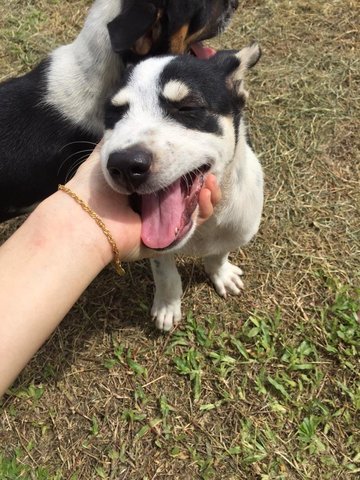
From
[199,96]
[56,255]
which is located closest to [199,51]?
[199,96]

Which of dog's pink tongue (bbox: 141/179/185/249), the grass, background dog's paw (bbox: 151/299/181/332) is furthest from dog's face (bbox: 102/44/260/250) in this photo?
the grass

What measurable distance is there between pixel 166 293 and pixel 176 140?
1503 mm

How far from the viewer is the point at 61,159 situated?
3.62 meters

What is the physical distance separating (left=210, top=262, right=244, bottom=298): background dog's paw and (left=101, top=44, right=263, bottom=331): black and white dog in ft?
2.98

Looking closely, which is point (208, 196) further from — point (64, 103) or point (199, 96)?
point (64, 103)

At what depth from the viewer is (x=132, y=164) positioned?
2.07 metres

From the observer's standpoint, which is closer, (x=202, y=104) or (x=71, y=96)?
(x=202, y=104)

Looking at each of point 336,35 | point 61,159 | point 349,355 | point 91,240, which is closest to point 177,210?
point 91,240

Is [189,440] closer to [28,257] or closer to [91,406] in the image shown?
[91,406]

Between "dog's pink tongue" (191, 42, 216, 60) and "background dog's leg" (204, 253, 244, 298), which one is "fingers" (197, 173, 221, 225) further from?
"dog's pink tongue" (191, 42, 216, 60)

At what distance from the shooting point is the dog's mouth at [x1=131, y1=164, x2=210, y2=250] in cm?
234

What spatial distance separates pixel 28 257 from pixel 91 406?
5.50 ft

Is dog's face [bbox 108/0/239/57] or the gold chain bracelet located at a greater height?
dog's face [bbox 108/0/239/57]

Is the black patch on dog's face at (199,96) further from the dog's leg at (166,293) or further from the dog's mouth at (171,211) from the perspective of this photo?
the dog's leg at (166,293)
